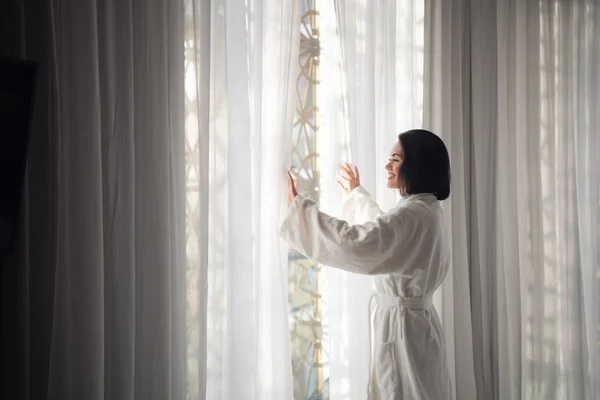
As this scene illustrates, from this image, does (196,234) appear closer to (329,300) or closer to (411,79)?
(329,300)

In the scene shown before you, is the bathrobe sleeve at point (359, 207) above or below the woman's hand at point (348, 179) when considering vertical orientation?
below

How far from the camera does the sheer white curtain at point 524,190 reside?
7.66 feet

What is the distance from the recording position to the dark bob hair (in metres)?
1.68

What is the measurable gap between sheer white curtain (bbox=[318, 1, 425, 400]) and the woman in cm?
20

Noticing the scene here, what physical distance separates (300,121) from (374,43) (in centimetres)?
47

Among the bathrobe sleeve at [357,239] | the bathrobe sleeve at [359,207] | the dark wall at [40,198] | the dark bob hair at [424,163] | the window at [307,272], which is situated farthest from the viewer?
the window at [307,272]

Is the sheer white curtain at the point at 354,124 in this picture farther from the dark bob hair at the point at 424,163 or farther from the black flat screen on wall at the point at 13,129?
the black flat screen on wall at the point at 13,129

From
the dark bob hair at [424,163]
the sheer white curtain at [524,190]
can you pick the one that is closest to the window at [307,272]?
the dark bob hair at [424,163]

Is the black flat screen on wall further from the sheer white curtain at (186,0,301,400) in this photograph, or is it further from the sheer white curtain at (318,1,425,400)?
the sheer white curtain at (318,1,425,400)

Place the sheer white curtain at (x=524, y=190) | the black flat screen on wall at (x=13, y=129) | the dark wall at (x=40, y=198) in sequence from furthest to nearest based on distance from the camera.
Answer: the sheer white curtain at (x=524, y=190)
the dark wall at (x=40, y=198)
the black flat screen on wall at (x=13, y=129)

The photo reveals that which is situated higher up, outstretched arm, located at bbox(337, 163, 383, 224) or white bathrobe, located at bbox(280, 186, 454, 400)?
outstretched arm, located at bbox(337, 163, 383, 224)

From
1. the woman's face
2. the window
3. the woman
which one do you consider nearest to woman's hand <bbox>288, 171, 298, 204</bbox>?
the woman

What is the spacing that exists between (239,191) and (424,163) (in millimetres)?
672

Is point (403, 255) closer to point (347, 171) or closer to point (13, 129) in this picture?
point (347, 171)
